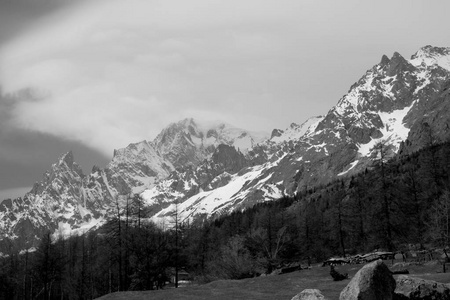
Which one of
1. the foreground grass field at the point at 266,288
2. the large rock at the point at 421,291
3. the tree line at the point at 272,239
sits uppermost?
the tree line at the point at 272,239

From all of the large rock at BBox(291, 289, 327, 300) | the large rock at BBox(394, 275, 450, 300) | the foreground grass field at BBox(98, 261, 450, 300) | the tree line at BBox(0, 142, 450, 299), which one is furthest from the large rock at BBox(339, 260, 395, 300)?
the tree line at BBox(0, 142, 450, 299)

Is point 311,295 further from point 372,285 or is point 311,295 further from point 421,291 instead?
point 421,291

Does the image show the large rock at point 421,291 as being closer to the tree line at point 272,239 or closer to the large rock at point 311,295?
the large rock at point 311,295

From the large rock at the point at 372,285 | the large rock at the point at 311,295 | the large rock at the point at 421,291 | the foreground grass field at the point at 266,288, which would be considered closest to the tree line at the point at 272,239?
the foreground grass field at the point at 266,288

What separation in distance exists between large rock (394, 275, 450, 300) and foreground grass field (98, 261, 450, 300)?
33.5ft

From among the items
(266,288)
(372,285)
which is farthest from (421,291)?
(266,288)

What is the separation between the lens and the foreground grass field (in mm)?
36375

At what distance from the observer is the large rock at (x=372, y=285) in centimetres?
2223

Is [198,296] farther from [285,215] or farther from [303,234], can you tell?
[285,215]

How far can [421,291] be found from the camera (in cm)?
2309

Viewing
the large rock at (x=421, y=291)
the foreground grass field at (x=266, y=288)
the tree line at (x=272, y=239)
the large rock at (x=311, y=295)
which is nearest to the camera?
the large rock at (x=311, y=295)

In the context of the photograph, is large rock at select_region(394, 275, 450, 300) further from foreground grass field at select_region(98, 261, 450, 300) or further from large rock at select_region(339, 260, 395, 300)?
foreground grass field at select_region(98, 261, 450, 300)

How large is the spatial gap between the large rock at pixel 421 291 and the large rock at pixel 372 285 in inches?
20.7

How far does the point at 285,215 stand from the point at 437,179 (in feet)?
143
